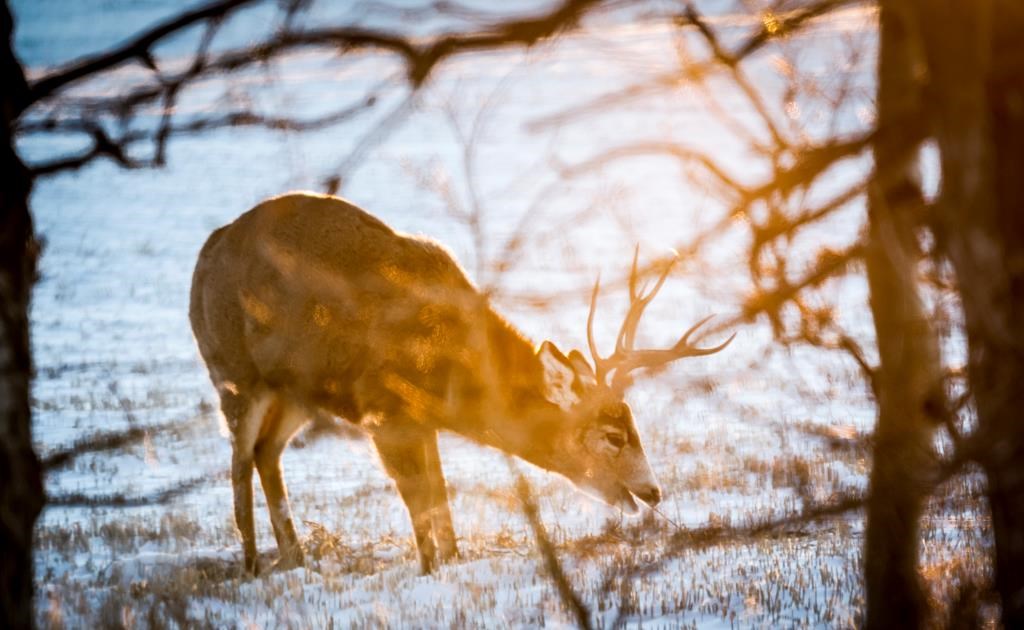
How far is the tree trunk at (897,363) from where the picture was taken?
3395mm

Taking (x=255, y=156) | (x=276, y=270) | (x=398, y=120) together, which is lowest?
(x=398, y=120)

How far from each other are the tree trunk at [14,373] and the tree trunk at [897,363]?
262 centimetres

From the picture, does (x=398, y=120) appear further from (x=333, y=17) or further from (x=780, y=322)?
(x=780, y=322)

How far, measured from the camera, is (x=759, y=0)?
4258 millimetres

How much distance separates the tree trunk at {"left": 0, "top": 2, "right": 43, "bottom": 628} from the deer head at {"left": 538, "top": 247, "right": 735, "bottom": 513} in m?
4.30

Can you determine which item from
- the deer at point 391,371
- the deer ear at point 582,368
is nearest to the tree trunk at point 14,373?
the deer at point 391,371

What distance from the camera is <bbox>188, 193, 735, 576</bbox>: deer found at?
27.6 feet

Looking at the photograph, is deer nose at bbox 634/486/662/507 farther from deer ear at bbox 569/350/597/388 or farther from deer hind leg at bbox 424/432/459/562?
deer hind leg at bbox 424/432/459/562

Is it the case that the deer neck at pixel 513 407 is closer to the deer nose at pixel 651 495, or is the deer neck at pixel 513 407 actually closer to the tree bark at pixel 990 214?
the deer nose at pixel 651 495

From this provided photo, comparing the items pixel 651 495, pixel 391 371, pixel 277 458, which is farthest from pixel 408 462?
pixel 651 495

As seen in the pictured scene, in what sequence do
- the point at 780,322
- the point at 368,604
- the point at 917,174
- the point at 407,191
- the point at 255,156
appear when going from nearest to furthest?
1. the point at 780,322
2. the point at 917,174
3. the point at 368,604
4. the point at 407,191
5. the point at 255,156

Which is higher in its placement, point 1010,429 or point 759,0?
point 759,0

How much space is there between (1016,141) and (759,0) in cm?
113

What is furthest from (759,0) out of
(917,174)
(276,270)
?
(276,270)
